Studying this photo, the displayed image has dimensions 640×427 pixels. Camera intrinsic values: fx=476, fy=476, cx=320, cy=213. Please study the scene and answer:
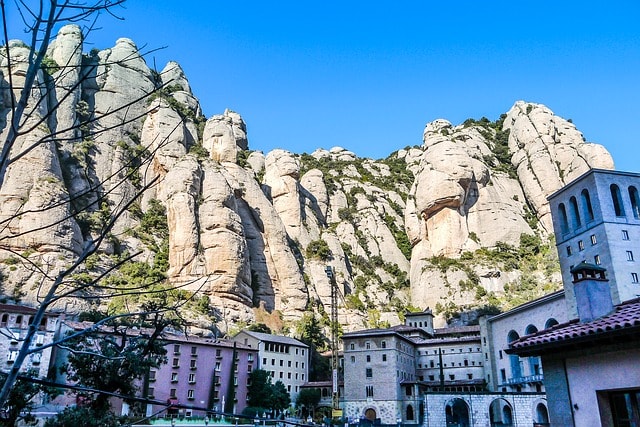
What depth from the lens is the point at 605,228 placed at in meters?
37.1

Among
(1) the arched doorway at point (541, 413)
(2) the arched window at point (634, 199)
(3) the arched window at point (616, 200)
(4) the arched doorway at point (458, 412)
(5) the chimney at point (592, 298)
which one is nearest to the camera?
(5) the chimney at point (592, 298)

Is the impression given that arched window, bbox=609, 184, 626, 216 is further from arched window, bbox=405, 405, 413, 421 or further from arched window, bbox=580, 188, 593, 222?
arched window, bbox=405, 405, 413, 421

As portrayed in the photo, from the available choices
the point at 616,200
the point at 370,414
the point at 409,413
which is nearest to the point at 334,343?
the point at 370,414

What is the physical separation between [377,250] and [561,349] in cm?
8142

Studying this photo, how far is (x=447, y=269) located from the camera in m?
77.4

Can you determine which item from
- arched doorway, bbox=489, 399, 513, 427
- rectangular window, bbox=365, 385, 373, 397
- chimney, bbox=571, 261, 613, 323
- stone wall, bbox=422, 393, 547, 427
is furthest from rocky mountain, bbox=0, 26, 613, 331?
chimney, bbox=571, 261, 613, 323

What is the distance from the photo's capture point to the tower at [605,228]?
3617 cm

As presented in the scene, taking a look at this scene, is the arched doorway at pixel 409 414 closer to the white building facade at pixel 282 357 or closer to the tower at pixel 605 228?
the white building facade at pixel 282 357

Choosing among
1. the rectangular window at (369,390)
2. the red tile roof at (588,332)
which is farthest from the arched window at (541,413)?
the red tile roof at (588,332)

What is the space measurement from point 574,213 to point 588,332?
36.7 meters

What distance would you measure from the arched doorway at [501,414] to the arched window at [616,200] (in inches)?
776

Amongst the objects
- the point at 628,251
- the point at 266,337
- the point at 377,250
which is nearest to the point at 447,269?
the point at 377,250

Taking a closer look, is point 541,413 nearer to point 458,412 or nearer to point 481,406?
point 481,406

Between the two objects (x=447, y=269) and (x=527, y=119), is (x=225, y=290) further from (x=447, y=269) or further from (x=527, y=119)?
(x=527, y=119)
